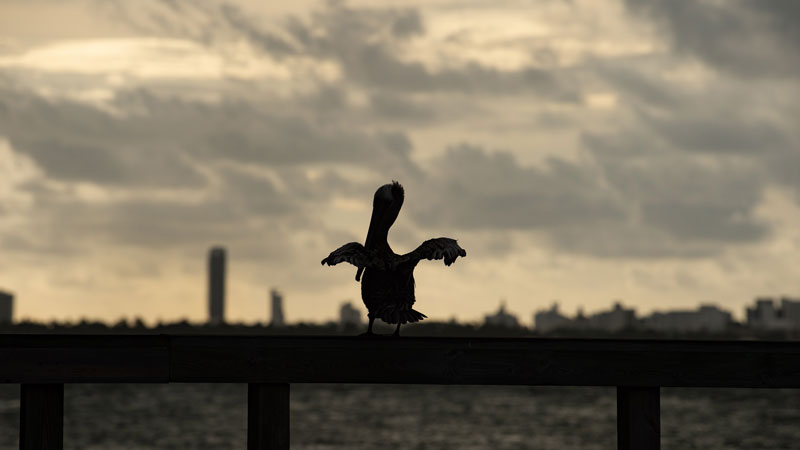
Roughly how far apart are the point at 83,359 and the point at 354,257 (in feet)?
6.98

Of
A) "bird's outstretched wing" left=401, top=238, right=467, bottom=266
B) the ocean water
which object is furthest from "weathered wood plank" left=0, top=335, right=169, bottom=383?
the ocean water

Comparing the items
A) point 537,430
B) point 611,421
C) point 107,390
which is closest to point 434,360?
point 537,430

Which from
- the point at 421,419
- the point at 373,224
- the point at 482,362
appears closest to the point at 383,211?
the point at 373,224

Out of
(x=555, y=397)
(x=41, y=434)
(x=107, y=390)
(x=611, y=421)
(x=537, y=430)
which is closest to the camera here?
(x=41, y=434)

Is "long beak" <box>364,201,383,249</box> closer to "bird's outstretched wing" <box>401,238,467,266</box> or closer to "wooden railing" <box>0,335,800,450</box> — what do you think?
"bird's outstretched wing" <box>401,238,467,266</box>

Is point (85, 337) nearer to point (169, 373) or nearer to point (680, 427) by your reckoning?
point (169, 373)

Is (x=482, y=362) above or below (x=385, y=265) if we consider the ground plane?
below

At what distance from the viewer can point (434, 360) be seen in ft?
27.7

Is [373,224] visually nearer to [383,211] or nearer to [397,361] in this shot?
[383,211]

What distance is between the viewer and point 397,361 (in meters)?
8.44

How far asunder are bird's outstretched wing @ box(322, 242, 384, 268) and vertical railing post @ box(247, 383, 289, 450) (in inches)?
40.7

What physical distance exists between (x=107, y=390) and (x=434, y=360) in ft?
375

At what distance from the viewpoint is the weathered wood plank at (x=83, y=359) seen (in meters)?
8.16

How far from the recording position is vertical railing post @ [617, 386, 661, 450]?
8484mm
